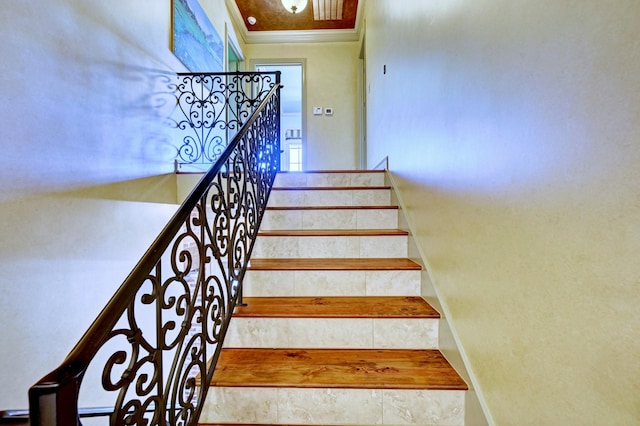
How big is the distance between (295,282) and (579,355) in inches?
52.7

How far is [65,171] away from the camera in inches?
Answer: 69.3

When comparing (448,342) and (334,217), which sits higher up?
(334,217)

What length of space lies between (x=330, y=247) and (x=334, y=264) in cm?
24

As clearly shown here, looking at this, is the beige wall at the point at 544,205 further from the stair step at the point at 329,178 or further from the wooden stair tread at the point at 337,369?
the stair step at the point at 329,178

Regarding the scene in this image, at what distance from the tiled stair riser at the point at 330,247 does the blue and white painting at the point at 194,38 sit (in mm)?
2587

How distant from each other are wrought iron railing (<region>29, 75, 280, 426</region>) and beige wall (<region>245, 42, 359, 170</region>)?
334cm

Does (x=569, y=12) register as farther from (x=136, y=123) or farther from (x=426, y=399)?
(x=136, y=123)

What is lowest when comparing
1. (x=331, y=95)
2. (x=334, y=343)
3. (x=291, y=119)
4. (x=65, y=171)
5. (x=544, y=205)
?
(x=334, y=343)

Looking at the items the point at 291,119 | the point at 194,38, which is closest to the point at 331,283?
the point at 194,38

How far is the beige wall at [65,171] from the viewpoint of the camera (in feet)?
4.82

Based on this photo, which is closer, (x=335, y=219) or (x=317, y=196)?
(x=335, y=219)

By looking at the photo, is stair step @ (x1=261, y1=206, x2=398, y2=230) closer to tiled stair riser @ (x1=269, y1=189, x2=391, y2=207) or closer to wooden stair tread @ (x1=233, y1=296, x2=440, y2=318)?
tiled stair riser @ (x1=269, y1=189, x2=391, y2=207)

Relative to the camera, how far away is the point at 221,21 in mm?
4660

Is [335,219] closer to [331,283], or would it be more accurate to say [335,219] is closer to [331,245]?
[331,245]
